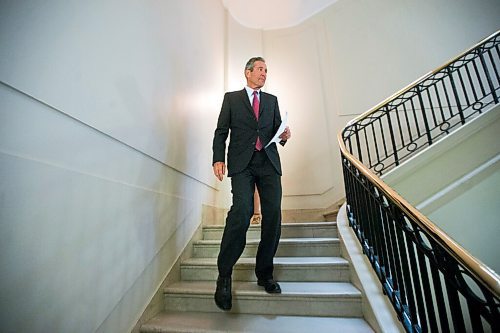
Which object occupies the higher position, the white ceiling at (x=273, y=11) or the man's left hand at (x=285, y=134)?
the white ceiling at (x=273, y=11)

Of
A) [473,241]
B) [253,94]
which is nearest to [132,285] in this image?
[253,94]

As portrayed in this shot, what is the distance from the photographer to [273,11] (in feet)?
13.4

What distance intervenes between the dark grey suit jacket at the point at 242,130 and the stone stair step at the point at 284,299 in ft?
2.26

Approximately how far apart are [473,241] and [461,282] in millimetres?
1652

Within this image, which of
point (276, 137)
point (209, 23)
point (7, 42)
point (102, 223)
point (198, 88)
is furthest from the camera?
point (209, 23)

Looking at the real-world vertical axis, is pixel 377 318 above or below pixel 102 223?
below

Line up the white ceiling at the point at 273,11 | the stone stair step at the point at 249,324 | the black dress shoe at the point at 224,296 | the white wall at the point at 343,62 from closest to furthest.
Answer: the stone stair step at the point at 249,324 → the black dress shoe at the point at 224,296 → the white wall at the point at 343,62 → the white ceiling at the point at 273,11

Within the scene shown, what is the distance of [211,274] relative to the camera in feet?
5.74

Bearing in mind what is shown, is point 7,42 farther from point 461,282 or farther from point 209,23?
point 209,23

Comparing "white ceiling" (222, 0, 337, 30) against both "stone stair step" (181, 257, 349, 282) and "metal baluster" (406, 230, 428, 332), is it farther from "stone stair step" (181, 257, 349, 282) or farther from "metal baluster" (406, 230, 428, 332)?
"metal baluster" (406, 230, 428, 332)

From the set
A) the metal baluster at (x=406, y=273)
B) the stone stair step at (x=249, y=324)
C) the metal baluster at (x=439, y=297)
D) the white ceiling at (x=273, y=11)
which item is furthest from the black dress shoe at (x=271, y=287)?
the white ceiling at (x=273, y=11)

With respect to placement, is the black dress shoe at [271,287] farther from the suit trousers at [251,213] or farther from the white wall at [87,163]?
Result: the white wall at [87,163]

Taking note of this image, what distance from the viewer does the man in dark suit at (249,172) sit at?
1.40 meters

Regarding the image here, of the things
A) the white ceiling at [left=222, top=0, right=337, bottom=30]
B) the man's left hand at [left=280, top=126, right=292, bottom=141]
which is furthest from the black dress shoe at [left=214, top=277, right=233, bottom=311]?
the white ceiling at [left=222, top=0, right=337, bottom=30]
